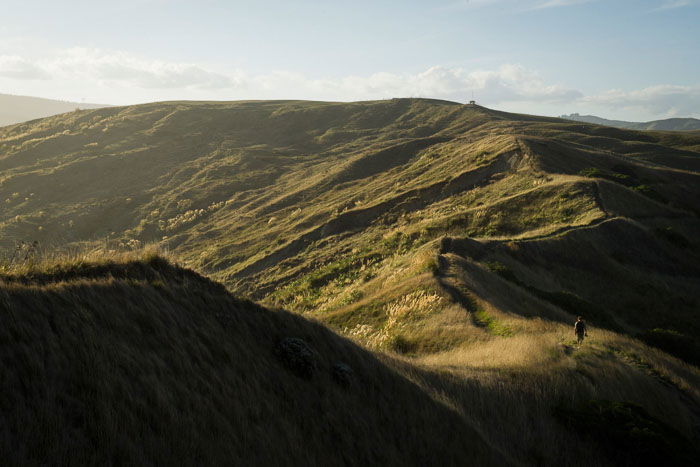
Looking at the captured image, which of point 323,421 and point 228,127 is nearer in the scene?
point 323,421

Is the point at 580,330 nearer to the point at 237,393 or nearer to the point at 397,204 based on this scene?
the point at 237,393

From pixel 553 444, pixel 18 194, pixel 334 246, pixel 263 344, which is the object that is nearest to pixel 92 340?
pixel 263 344

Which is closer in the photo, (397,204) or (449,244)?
(449,244)

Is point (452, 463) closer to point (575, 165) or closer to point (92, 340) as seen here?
point (92, 340)

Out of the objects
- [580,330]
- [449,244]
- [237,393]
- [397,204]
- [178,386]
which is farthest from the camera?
[397,204]

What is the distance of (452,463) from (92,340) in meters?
6.13

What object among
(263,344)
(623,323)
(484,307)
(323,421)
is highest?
(263,344)

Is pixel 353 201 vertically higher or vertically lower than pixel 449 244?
higher

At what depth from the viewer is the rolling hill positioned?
11328 mm

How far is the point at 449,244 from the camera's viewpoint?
29562 mm

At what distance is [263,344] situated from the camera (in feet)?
29.6

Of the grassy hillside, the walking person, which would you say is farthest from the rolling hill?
the walking person

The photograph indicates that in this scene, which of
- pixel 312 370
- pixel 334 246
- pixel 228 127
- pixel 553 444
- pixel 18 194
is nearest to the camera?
pixel 312 370

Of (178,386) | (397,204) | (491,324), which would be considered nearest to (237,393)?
(178,386)
